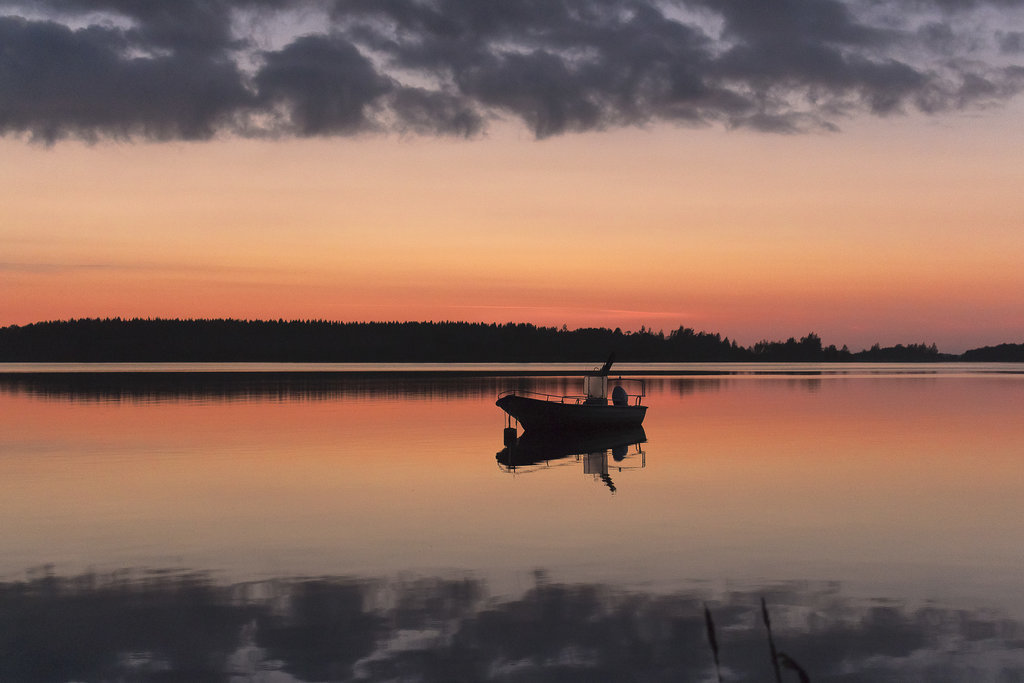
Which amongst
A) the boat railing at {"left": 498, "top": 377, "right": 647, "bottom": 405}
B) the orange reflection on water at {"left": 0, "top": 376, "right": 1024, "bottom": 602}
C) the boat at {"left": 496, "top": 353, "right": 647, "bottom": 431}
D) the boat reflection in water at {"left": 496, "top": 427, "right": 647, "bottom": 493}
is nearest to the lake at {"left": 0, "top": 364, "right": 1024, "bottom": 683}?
the orange reflection on water at {"left": 0, "top": 376, "right": 1024, "bottom": 602}

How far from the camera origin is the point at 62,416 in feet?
167

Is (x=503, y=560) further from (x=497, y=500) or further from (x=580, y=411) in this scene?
(x=580, y=411)

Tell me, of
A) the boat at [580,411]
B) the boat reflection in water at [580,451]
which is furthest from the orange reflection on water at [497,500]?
the boat at [580,411]

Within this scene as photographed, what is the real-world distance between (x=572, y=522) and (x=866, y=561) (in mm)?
6232

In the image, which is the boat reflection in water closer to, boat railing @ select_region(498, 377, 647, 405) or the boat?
the boat

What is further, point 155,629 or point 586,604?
point 586,604

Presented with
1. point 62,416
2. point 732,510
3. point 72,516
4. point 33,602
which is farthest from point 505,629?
point 62,416

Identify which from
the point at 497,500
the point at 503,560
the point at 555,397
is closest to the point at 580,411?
the point at 555,397

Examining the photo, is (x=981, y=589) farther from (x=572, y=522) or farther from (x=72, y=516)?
(x=72, y=516)

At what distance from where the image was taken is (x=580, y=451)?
38.7 meters

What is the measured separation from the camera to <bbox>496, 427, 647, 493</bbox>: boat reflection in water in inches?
1267

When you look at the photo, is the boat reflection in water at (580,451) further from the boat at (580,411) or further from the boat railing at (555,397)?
the boat railing at (555,397)

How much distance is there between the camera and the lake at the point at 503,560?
11594 mm

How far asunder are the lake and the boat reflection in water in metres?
0.30
